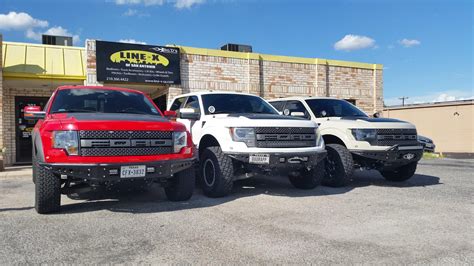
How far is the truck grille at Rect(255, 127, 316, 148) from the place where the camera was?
645 centimetres

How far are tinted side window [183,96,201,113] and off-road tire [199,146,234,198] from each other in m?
1.17

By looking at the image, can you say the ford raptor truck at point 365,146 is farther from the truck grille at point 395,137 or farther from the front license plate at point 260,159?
the front license plate at point 260,159

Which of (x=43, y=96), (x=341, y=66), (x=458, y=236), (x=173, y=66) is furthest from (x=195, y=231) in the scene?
(x=341, y=66)

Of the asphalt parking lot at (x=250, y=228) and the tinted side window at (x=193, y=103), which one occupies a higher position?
the tinted side window at (x=193, y=103)

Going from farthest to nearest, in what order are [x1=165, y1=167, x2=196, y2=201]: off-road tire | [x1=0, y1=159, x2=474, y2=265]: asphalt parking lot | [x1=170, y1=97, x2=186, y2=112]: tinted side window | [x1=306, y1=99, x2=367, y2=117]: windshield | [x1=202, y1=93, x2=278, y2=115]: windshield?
[x1=306, y1=99, x2=367, y2=117]: windshield → [x1=170, y1=97, x2=186, y2=112]: tinted side window → [x1=202, y1=93, x2=278, y2=115]: windshield → [x1=165, y1=167, x2=196, y2=201]: off-road tire → [x1=0, y1=159, x2=474, y2=265]: asphalt parking lot

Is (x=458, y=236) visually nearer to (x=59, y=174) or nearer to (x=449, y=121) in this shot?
(x=59, y=174)

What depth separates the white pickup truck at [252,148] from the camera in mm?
6414

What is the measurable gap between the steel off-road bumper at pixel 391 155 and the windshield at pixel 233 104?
6.24 feet

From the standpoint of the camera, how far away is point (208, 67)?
14195 mm

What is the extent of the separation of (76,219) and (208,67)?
A: 9.69 metres

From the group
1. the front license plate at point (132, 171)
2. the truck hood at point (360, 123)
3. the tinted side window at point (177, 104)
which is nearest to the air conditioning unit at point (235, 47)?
the tinted side window at point (177, 104)

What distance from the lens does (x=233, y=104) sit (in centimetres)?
791

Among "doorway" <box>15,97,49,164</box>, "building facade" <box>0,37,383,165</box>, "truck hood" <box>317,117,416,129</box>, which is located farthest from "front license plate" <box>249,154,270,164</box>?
"doorway" <box>15,97,49,164</box>

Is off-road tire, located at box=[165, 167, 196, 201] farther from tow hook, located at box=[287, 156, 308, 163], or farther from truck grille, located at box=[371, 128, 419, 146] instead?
truck grille, located at box=[371, 128, 419, 146]
